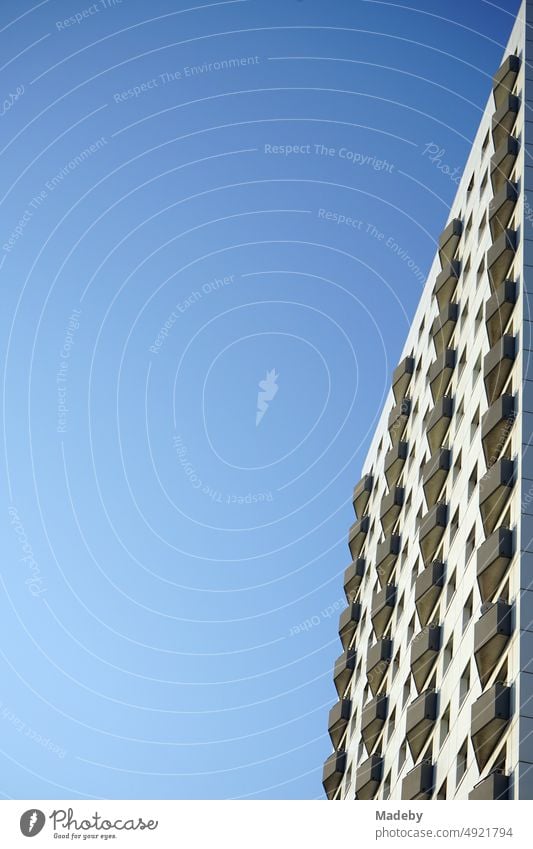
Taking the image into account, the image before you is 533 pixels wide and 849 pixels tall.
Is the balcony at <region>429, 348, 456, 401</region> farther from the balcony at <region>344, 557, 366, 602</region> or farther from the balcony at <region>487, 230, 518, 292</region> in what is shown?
the balcony at <region>344, 557, 366, 602</region>

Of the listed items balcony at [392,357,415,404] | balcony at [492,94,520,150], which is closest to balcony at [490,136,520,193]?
balcony at [492,94,520,150]

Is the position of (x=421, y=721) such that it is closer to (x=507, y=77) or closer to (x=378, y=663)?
(x=378, y=663)

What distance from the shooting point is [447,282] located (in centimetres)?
4294

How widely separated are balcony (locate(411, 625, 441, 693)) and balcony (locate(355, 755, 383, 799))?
4.76m

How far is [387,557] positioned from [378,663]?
4693 millimetres

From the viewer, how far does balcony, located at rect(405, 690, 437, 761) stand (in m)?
32.2

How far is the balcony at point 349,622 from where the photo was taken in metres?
48.4

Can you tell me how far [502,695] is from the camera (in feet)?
85.3

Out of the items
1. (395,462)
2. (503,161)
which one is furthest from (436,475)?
(503,161)
